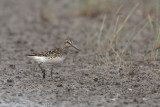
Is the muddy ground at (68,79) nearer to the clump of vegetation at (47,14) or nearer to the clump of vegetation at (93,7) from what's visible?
the clump of vegetation at (47,14)

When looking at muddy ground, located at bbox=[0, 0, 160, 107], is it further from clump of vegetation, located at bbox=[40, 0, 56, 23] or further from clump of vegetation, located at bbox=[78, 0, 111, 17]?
clump of vegetation, located at bbox=[78, 0, 111, 17]

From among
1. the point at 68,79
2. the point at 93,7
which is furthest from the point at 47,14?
the point at 68,79

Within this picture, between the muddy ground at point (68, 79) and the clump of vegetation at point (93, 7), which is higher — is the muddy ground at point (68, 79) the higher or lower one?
the lower one

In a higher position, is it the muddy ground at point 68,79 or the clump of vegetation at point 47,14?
the clump of vegetation at point 47,14

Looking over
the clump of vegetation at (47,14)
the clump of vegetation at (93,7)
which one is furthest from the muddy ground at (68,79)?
the clump of vegetation at (93,7)

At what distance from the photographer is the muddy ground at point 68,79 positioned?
607 cm

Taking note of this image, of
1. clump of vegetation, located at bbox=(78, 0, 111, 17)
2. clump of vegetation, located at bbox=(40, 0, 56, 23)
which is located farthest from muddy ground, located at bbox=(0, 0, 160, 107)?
clump of vegetation, located at bbox=(78, 0, 111, 17)

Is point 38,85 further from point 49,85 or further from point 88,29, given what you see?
point 88,29

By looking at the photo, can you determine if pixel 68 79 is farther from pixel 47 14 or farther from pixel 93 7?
pixel 93 7

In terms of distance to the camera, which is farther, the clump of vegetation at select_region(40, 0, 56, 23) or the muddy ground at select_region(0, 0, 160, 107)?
the clump of vegetation at select_region(40, 0, 56, 23)

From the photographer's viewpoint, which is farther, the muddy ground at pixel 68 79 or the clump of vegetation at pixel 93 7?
the clump of vegetation at pixel 93 7

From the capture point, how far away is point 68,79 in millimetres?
7207

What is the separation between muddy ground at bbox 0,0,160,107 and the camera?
19.9 feet

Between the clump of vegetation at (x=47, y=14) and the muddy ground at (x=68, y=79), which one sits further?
the clump of vegetation at (x=47, y=14)
